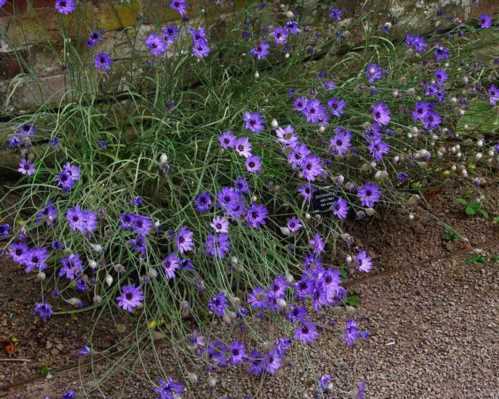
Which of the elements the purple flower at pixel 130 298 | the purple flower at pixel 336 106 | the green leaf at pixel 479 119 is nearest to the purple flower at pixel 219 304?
the purple flower at pixel 130 298

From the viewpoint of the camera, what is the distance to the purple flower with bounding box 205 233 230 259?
7.54ft

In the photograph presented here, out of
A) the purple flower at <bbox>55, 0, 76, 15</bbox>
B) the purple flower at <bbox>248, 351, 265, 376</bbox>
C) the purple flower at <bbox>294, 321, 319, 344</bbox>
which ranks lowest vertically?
the purple flower at <bbox>248, 351, 265, 376</bbox>

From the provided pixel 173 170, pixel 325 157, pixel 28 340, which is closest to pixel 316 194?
pixel 325 157

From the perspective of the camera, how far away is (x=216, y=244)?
2307mm

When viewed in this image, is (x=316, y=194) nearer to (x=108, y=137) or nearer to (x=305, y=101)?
(x=305, y=101)

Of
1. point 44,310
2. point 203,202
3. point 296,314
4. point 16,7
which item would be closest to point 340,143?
point 203,202

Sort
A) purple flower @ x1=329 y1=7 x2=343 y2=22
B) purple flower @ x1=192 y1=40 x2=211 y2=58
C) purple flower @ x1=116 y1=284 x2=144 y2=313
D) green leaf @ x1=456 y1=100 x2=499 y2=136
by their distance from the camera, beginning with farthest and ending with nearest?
1. green leaf @ x1=456 y1=100 x2=499 y2=136
2. purple flower @ x1=329 y1=7 x2=343 y2=22
3. purple flower @ x1=192 y1=40 x2=211 y2=58
4. purple flower @ x1=116 y1=284 x2=144 y2=313

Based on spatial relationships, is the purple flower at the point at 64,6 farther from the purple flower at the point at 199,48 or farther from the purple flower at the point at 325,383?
the purple flower at the point at 325,383

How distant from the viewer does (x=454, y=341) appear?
8.62 feet

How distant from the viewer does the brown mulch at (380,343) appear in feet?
7.68

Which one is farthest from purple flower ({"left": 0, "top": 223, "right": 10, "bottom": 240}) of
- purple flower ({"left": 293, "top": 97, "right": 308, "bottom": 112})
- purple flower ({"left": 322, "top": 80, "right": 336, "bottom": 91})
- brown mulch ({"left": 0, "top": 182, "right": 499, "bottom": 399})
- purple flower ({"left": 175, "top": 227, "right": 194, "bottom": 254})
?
purple flower ({"left": 322, "top": 80, "right": 336, "bottom": 91})

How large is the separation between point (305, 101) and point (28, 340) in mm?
1274

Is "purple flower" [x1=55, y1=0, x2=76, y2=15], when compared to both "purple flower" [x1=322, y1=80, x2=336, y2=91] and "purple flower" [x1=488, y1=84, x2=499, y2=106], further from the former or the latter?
"purple flower" [x1=488, y1=84, x2=499, y2=106]

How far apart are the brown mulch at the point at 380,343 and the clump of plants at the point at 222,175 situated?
75 mm
